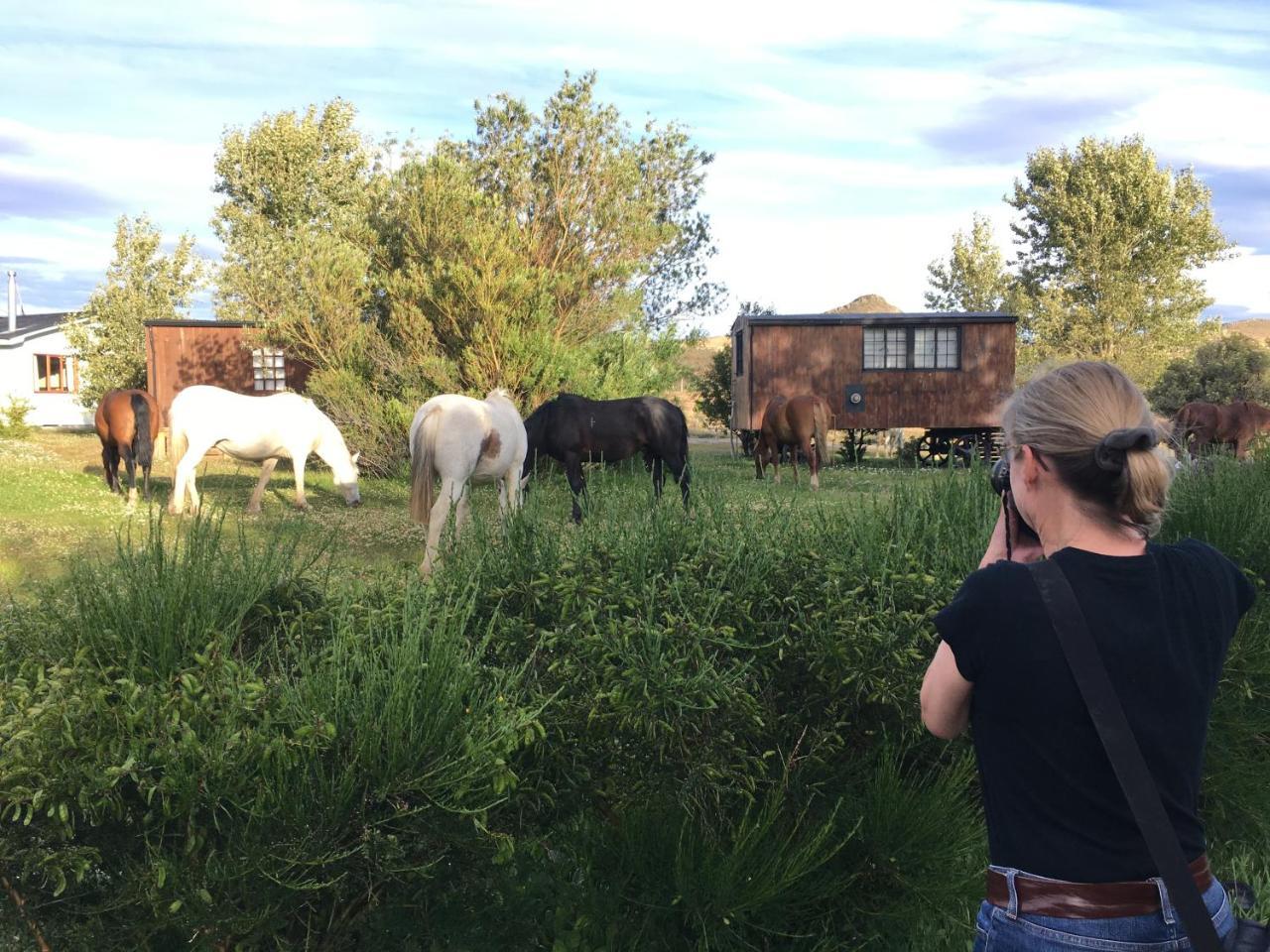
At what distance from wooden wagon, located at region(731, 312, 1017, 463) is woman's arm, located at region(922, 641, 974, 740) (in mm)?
27327

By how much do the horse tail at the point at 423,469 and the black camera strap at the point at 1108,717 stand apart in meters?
8.46

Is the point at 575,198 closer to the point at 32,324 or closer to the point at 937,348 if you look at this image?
the point at 937,348

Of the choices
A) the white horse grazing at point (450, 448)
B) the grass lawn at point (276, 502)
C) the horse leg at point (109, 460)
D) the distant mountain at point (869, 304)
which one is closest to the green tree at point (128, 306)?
the grass lawn at point (276, 502)

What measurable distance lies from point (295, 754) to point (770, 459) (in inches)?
752

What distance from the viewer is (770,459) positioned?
21844mm

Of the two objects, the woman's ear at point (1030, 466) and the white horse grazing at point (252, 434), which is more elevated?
the woman's ear at point (1030, 466)

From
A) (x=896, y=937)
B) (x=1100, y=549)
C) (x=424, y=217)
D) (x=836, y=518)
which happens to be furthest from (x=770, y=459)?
(x=1100, y=549)

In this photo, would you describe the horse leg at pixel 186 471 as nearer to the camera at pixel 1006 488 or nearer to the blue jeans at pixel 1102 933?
the camera at pixel 1006 488

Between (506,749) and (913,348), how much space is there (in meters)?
27.6

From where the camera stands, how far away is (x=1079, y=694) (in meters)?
1.95

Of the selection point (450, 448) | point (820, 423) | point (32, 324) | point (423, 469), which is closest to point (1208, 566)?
point (423, 469)

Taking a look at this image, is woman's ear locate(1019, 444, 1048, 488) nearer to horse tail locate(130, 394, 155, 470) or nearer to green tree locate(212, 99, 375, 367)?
horse tail locate(130, 394, 155, 470)

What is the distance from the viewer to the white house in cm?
4456

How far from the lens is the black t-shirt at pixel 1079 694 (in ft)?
6.33
